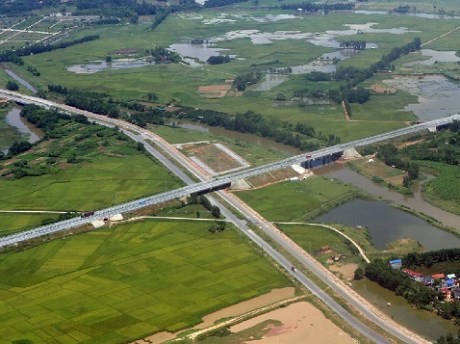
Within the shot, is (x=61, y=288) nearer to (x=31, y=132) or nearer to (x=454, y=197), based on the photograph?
(x=454, y=197)

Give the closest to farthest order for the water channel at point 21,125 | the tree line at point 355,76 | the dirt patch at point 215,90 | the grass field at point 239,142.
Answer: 1. the grass field at point 239,142
2. the water channel at point 21,125
3. the tree line at point 355,76
4. the dirt patch at point 215,90

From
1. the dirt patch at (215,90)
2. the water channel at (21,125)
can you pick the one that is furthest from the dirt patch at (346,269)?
the dirt patch at (215,90)

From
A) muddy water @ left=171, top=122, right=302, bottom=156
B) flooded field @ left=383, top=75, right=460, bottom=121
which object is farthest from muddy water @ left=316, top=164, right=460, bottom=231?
flooded field @ left=383, top=75, right=460, bottom=121

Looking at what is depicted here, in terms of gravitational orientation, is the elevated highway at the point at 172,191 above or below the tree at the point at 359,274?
above

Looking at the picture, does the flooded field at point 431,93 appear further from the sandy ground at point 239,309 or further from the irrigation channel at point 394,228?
the sandy ground at point 239,309

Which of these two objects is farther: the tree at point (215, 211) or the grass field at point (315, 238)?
the tree at point (215, 211)

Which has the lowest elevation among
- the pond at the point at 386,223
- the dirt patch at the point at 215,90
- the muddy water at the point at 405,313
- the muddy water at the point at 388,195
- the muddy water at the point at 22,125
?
the muddy water at the point at 388,195

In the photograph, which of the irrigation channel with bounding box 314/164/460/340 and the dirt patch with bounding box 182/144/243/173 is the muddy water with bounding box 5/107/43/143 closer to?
the dirt patch with bounding box 182/144/243/173
